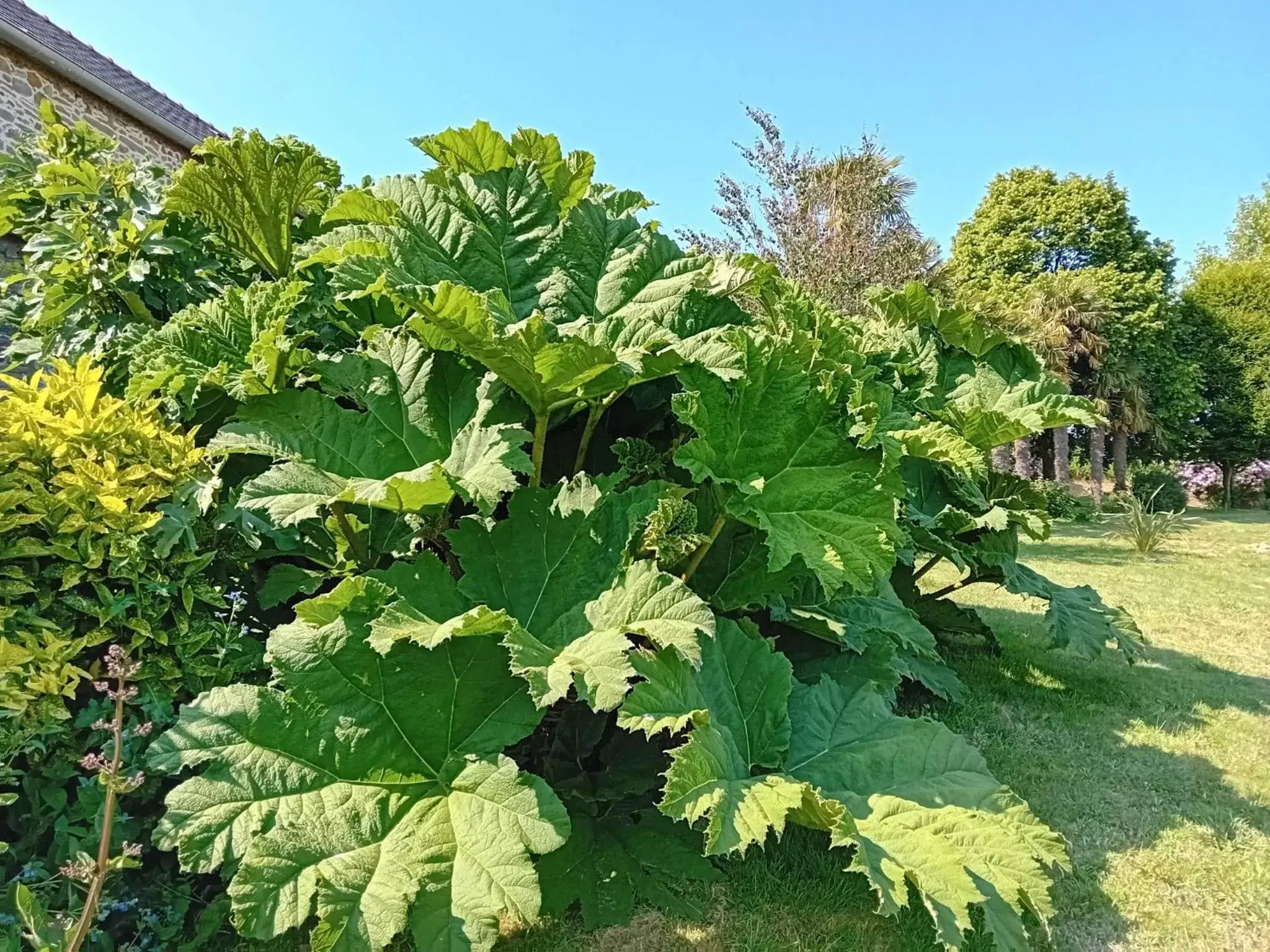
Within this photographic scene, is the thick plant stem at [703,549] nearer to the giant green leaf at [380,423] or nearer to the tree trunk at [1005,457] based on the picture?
the giant green leaf at [380,423]

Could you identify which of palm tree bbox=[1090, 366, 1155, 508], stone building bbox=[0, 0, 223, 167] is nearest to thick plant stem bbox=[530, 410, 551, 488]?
stone building bbox=[0, 0, 223, 167]

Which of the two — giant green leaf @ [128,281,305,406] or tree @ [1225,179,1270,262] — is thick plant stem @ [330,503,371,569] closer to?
giant green leaf @ [128,281,305,406]

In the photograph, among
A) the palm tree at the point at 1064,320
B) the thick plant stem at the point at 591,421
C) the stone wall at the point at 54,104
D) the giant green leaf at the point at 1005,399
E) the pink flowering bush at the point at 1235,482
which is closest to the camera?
the thick plant stem at the point at 591,421

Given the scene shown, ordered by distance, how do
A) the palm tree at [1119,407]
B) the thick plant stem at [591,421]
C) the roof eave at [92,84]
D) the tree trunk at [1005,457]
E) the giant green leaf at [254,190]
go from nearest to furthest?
the thick plant stem at [591,421]
the giant green leaf at [254,190]
the roof eave at [92,84]
the palm tree at [1119,407]
the tree trunk at [1005,457]

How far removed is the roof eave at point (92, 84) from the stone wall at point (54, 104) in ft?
0.25

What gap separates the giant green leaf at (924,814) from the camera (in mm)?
1377

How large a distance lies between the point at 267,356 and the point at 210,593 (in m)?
0.55

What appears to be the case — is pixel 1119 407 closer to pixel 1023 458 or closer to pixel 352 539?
pixel 1023 458

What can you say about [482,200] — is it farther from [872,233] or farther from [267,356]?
[872,233]

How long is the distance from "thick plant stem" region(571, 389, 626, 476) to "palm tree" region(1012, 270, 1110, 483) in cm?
1590

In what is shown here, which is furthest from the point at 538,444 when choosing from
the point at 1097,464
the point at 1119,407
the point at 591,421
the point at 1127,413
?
the point at 1119,407

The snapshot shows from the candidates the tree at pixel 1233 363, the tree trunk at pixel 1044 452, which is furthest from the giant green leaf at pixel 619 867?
the tree at pixel 1233 363

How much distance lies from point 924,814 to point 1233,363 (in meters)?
23.4

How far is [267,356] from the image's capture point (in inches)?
67.4
